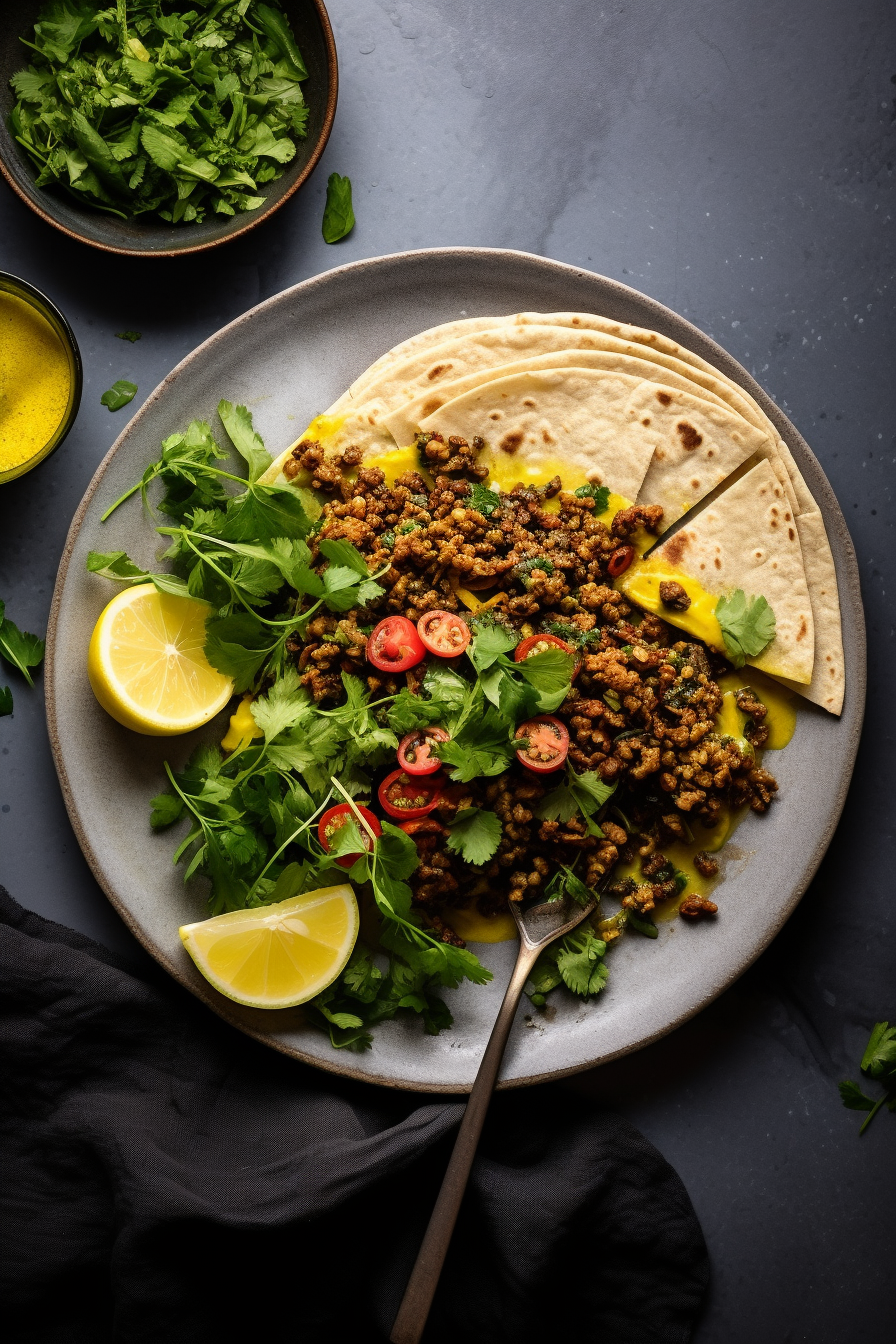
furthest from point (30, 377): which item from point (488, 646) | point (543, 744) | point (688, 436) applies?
point (688, 436)

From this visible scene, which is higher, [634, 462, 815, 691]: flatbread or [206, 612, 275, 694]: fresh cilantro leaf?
[634, 462, 815, 691]: flatbread

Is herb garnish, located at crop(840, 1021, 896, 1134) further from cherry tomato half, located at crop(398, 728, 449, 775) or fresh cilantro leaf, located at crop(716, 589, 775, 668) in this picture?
cherry tomato half, located at crop(398, 728, 449, 775)

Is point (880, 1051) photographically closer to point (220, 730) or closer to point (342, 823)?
point (342, 823)

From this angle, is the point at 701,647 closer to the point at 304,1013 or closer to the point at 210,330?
the point at 304,1013

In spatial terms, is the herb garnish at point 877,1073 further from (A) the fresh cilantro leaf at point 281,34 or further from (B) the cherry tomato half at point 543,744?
(A) the fresh cilantro leaf at point 281,34

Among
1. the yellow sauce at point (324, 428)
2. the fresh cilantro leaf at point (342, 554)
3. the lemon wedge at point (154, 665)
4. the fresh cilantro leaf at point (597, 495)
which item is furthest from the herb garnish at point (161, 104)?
the fresh cilantro leaf at point (597, 495)

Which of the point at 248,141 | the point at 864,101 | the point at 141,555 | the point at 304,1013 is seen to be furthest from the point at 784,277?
the point at 304,1013

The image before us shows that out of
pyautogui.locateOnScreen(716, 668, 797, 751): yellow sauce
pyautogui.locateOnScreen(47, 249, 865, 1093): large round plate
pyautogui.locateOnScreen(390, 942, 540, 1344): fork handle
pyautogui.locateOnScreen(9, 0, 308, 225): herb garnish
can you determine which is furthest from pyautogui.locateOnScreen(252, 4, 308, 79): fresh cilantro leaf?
pyautogui.locateOnScreen(390, 942, 540, 1344): fork handle
